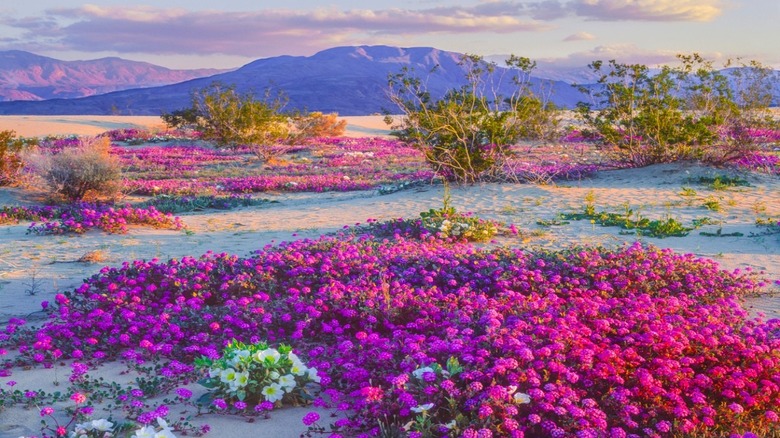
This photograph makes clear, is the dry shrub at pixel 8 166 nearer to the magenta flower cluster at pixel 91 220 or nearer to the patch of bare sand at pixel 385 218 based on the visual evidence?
the patch of bare sand at pixel 385 218

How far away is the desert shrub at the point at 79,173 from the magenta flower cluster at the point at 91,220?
2.33 metres

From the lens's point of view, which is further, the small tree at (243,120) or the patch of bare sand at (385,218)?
the small tree at (243,120)

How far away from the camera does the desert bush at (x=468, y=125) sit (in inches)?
639

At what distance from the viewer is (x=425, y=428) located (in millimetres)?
3744

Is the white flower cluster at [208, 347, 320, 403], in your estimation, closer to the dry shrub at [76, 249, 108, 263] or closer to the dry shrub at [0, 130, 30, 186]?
the dry shrub at [76, 249, 108, 263]

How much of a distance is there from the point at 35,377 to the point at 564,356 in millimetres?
3812

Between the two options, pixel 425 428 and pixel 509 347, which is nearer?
pixel 425 428

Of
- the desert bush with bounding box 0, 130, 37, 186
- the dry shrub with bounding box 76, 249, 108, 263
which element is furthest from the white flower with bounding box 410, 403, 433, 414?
the desert bush with bounding box 0, 130, 37, 186

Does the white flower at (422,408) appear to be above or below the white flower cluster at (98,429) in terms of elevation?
above

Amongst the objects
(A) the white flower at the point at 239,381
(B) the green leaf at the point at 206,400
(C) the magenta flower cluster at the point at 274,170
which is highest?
(A) the white flower at the point at 239,381

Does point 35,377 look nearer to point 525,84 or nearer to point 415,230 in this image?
point 415,230

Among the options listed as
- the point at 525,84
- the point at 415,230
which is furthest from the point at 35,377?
the point at 525,84

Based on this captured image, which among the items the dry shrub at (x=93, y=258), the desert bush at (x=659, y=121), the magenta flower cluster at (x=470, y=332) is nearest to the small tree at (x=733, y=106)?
the desert bush at (x=659, y=121)

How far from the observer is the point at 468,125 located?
1664 cm
